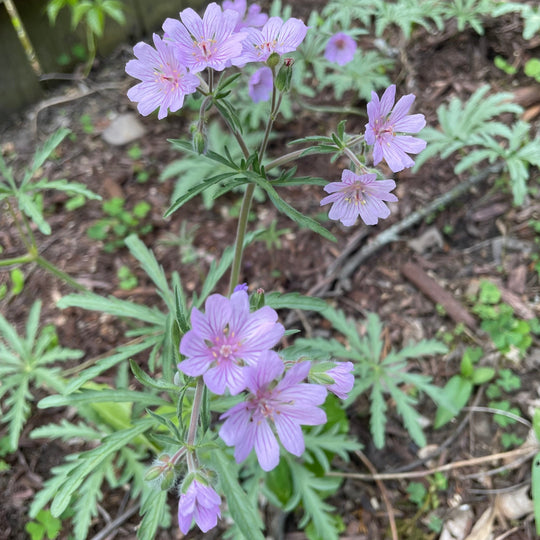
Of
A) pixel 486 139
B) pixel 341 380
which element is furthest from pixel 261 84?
pixel 486 139

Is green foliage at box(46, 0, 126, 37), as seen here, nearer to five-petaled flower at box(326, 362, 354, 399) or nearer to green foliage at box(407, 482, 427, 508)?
five-petaled flower at box(326, 362, 354, 399)

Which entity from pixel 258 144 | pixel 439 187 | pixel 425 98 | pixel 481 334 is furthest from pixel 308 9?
pixel 481 334

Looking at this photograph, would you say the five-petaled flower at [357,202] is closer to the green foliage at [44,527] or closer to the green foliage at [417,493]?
the green foliage at [417,493]

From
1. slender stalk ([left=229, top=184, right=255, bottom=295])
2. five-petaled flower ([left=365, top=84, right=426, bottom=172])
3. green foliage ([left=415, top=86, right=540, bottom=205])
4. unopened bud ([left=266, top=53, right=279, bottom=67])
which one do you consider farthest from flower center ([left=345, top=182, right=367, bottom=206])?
green foliage ([left=415, top=86, right=540, bottom=205])

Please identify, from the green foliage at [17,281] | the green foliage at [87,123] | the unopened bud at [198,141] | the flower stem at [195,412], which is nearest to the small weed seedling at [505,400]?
the flower stem at [195,412]

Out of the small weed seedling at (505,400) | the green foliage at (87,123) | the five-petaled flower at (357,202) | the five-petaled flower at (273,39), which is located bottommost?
the small weed seedling at (505,400)

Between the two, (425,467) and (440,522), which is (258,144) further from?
(440,522)
